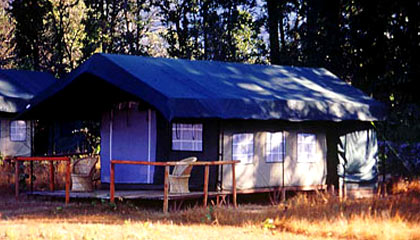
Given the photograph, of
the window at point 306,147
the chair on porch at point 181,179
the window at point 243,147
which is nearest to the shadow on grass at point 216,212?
the chair on porch at point 181,179

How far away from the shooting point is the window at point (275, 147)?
18.5 m

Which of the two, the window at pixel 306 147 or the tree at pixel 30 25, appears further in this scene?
the tree at pixel 30 25

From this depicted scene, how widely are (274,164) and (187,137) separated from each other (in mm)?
2086

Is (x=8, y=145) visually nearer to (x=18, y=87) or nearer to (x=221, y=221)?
(x=18, y=87)

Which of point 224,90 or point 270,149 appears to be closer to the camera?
point 224,90

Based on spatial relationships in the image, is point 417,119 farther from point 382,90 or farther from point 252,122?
point 252,122

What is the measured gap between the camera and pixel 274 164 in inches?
733

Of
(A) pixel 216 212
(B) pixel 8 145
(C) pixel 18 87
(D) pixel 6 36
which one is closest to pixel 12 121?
(B) pixel 8 145

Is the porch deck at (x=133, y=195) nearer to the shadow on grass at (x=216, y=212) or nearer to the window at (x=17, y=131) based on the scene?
the shadow on grass at (x=216, y=212)

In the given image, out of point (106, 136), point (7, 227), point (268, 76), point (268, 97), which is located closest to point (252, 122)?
point (268, 97)

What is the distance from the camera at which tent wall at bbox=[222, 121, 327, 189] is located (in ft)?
58.0

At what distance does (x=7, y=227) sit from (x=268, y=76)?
354 inches

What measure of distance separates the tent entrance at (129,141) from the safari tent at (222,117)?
2cm

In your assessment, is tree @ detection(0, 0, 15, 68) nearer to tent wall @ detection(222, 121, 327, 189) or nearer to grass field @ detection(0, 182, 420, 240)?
tent wall @ detection(222, 121, 327, 189)
